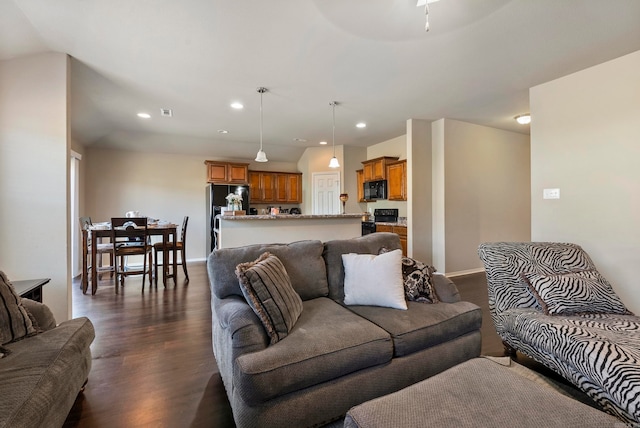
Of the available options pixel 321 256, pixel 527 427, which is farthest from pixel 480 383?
pixel 321 256

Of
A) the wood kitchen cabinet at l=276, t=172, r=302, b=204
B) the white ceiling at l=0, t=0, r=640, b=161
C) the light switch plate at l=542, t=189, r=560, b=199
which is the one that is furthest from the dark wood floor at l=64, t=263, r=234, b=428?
the light switch plate at l=542, t=189, r=560, b=199

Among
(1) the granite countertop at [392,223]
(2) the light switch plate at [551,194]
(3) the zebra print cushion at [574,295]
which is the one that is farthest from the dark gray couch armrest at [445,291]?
(1) the granite countertop at [392,223]

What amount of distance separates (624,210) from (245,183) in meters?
6.12

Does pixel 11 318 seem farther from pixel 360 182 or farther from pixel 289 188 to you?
pixel 360 182

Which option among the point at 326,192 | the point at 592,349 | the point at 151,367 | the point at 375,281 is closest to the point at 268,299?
the point at 375,281

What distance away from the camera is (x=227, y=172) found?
6.41 meters

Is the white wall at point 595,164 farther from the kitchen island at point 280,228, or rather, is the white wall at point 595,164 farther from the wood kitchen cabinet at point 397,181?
the kitchen island at point 280,228

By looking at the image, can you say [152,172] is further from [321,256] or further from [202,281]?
[321,256]

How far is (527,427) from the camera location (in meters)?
0.94

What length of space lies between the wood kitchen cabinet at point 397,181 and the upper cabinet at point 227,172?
3.28 meters

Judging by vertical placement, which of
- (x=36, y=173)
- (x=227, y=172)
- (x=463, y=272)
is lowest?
(x=463, y=272)

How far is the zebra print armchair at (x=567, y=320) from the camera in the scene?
1.35 m

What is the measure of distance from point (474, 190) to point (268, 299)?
14.8 feet

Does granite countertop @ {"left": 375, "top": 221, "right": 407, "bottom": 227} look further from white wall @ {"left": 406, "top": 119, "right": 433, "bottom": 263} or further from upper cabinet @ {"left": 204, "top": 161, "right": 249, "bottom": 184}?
upper cabinet @ {"left": 204, "top": 161, "right": 249, "bottom": 184}
